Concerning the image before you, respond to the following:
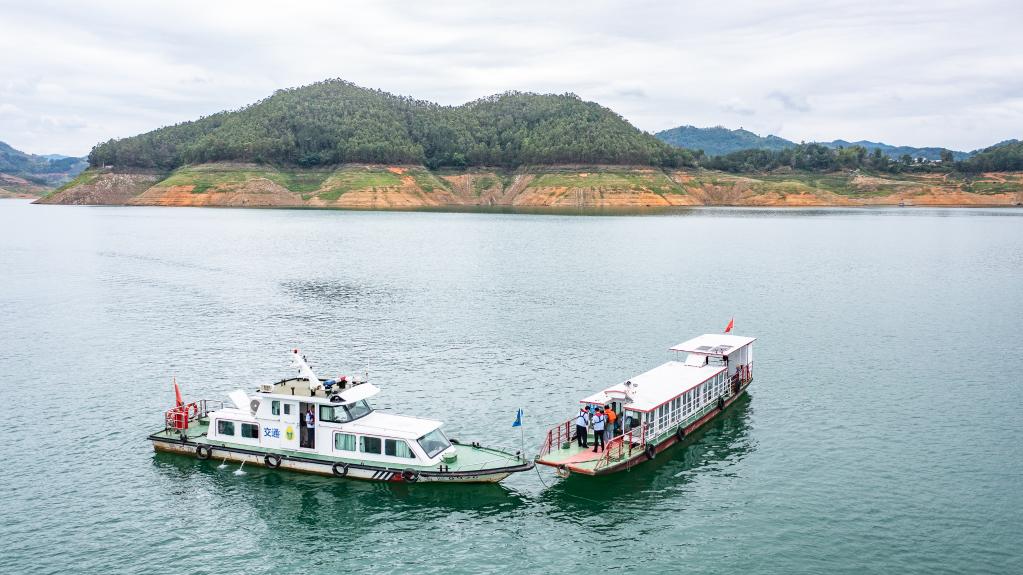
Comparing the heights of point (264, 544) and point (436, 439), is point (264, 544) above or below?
below

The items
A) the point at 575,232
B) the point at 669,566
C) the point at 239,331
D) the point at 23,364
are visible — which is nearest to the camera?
the point at 669,566

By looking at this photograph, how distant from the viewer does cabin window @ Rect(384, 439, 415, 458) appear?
40.8 metres

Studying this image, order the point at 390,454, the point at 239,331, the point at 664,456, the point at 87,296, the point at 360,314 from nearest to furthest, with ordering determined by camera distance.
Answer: the point at 390,454 → the point at 664,456 → the point at 239,331 → the point at 360,314 → the point at 87,296

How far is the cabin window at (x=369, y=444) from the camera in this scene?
4125cm

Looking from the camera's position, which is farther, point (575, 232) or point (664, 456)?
point (575, 232)

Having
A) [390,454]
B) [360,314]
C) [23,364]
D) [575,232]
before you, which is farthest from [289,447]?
[575,232]

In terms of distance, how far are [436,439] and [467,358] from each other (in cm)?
2394

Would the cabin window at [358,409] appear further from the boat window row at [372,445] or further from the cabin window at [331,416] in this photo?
the boat window row at [372,445]

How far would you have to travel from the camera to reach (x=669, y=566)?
108 ft

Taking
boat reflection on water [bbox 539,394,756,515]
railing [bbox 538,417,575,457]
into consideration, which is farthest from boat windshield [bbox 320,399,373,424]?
boat reflection on water [bbox 539,394,756,515]

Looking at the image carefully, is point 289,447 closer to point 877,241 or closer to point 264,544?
point 264,544

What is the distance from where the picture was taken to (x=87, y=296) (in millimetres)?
95938

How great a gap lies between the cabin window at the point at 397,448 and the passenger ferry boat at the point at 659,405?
6.68 meters

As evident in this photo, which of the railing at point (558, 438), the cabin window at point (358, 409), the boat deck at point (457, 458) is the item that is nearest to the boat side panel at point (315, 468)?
the boat deck at point (457, 458)
